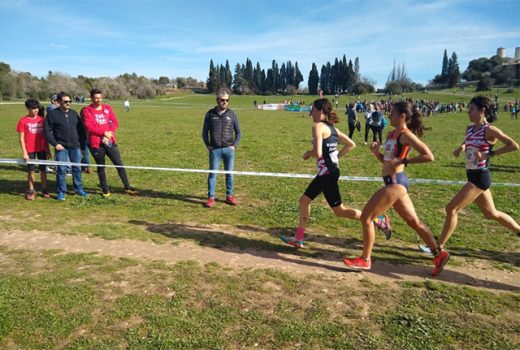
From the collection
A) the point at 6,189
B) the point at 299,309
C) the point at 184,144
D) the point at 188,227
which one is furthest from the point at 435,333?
the point at 184,144

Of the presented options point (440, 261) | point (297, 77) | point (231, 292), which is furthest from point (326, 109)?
point (297, 77)

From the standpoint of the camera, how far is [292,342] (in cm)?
327

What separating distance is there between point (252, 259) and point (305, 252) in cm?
81

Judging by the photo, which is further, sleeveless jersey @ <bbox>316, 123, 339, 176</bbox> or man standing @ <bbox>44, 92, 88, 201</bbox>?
man standing @ <bbox>44, 92, 88, 201</bbox>

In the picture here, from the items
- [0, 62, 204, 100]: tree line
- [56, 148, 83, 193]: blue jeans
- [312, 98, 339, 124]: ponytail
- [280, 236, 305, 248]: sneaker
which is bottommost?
[280, 236, 305, 248]: sneaker

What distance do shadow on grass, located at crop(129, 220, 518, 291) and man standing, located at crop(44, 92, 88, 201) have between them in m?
2.41

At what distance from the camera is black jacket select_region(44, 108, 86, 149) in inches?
301

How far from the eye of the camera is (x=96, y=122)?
7820 mm

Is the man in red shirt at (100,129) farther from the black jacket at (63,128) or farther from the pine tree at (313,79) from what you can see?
the pine tree at (313,79)

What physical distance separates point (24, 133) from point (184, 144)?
8578 millimetres

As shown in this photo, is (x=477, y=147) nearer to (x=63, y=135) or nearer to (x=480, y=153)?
(x=480, y=153)

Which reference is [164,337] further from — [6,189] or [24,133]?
[6,189]

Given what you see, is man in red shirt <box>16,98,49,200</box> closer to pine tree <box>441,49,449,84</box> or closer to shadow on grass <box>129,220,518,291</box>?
shadow on grass <box>129,220,518,291</box>

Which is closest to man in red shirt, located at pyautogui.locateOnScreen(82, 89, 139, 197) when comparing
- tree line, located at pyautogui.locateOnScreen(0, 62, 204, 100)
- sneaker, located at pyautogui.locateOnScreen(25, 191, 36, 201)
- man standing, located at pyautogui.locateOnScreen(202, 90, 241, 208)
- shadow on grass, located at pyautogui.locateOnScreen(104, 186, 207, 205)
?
shadow on grass, located at pyautogui.locateOnScreen(104, 186, 207, 205)
